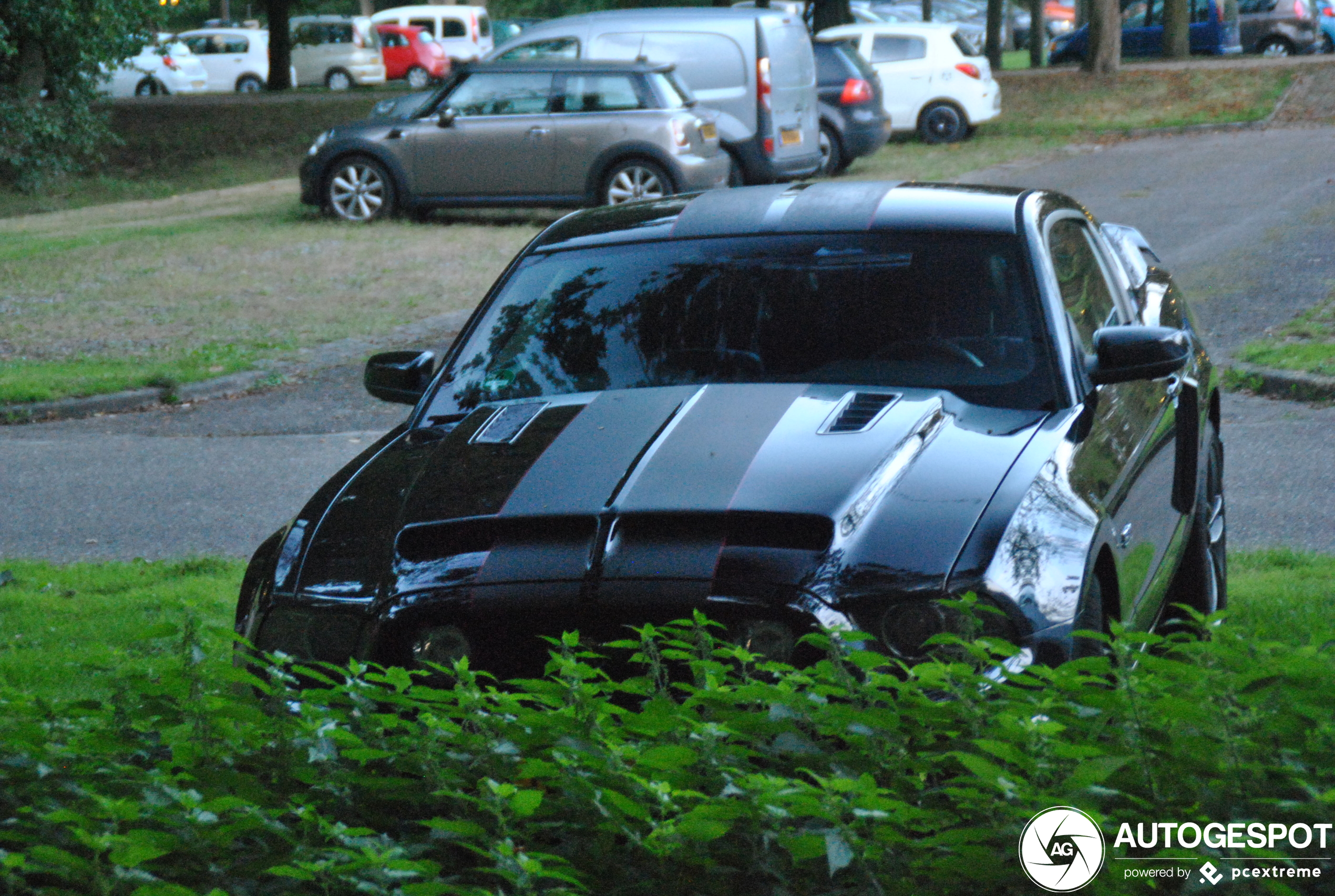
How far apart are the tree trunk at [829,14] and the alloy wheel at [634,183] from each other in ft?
50.4

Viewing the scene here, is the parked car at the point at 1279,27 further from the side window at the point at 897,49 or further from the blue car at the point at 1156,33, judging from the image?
the side window at the point at 897,49

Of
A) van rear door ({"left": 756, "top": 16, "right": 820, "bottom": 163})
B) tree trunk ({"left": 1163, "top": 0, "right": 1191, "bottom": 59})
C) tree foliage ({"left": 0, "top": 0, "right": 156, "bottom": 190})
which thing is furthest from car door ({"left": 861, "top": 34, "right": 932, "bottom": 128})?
tree foliage ({"left": 0, "top": 0, "right": 156, "bottom": 190})

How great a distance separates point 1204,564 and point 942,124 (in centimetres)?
2081

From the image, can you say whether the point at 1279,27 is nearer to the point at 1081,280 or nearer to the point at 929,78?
the point at 929,78

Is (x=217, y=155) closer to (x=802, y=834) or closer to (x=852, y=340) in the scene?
(x=852, y=340)

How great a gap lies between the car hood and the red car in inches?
1643

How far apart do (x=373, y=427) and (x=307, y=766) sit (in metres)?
7.08

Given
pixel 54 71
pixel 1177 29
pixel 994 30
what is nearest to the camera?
pixel 54 71

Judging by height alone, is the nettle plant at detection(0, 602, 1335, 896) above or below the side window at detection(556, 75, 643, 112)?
below

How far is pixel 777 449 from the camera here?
147 inches

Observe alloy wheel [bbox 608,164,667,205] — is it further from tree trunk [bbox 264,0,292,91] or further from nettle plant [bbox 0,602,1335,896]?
tree trunk [bbox 264,0,292,91]

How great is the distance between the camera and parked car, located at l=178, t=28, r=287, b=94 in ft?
153

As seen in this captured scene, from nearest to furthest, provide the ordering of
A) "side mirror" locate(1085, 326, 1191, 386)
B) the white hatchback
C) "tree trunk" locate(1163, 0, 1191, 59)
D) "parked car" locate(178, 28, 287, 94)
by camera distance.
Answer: "side mirror" locate(1085, 326, 1191, 386) → the white hatchback → "tree trunk" locate(1163, 0, 1191, 59) → "parked car" locate(178, 28, 287, 94)

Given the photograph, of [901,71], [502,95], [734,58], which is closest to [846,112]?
[734,58]
